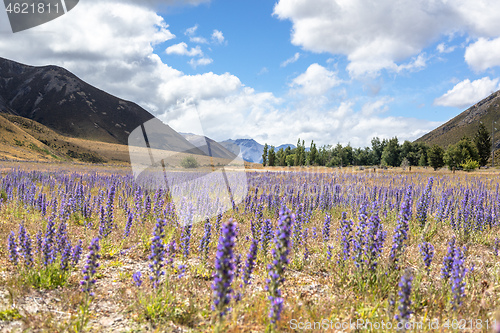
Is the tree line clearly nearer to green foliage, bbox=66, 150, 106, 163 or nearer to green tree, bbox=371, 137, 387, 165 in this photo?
green tree, bbox=371, 137, 387, 165

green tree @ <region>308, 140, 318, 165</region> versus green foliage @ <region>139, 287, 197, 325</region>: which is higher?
green tree @ <region>308, 140, 318, 165</region>

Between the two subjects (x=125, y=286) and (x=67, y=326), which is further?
(x=125, y=286)

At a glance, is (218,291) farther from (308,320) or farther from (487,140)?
(487,140)

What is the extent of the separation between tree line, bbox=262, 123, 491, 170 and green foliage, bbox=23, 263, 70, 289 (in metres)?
54.1

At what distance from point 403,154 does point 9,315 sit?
97.1 m

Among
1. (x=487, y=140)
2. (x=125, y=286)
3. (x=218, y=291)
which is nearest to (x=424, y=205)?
(x=218, y=291)

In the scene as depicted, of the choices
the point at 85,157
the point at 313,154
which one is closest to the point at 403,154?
the point at 313,154

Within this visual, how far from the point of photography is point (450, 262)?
397 centimetres

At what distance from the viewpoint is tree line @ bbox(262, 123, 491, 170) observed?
193ft

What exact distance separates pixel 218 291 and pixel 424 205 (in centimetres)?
681

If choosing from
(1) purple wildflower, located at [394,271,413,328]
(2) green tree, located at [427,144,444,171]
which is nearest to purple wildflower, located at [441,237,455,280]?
(1) purple wildflower, located at [394,271,413,328]

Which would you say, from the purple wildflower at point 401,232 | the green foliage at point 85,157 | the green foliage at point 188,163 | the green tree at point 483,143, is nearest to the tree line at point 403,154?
the green tree at point 483,143

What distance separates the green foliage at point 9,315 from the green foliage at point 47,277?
2.57ft

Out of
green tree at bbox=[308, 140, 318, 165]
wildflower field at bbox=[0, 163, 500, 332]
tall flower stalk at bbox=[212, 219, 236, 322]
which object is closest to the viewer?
tall flower stalk at bbox=[212, 219, 236, 322]
